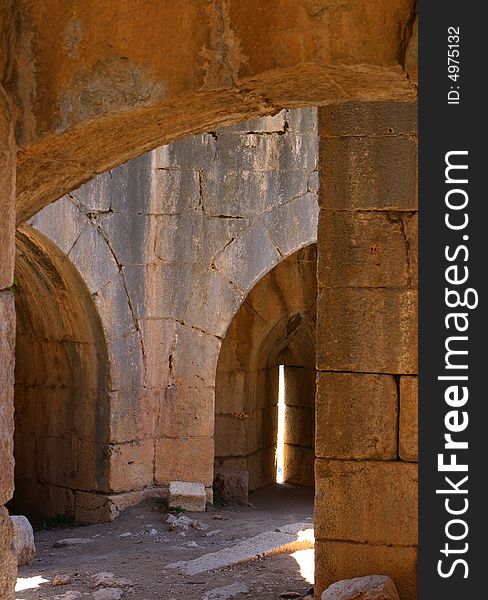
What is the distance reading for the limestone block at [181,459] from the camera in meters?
9.74

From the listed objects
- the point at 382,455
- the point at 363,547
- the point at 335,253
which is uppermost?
the point at 335,253

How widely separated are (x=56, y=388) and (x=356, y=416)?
4.76 meters

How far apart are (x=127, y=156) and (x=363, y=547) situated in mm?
2952

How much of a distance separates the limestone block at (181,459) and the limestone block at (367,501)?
4.10m

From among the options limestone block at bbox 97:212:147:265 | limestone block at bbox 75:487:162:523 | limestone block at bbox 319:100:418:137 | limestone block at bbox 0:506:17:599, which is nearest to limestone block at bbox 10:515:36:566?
limestone block at bbox 75:487:162:523

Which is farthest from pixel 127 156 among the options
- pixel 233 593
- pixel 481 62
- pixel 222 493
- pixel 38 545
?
pixel 222 493

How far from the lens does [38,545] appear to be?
848 cm

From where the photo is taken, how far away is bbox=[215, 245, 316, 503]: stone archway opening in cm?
1170

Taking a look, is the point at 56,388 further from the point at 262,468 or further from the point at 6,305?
the point at 6,305

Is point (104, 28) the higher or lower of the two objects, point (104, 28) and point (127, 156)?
the higher

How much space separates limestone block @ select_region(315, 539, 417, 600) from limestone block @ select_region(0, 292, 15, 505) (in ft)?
9.22

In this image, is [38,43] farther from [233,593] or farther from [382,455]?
[233,593]

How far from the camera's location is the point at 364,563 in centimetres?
570

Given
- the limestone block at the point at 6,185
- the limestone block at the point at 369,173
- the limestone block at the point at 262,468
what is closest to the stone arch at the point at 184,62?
the limestone block at the point at 6,185
